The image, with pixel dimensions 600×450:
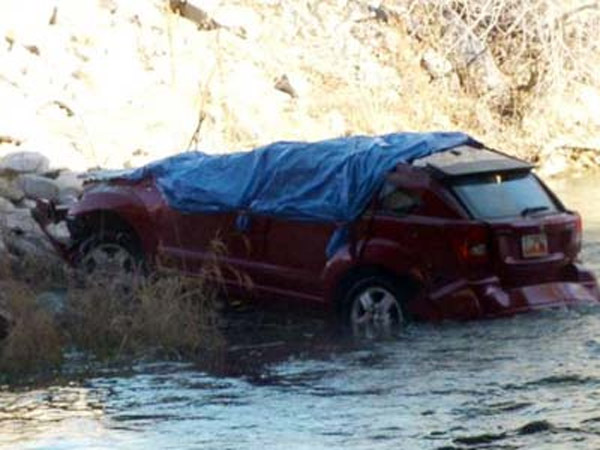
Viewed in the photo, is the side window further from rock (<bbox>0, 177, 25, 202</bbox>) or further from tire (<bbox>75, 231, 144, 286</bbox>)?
rock (<bbox>0, 177, 25, 202</bbox>)

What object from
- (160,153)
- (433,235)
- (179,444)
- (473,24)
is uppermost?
(473,24)

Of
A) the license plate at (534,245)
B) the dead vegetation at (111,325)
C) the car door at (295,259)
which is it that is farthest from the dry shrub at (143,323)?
the license plate at (534,245)

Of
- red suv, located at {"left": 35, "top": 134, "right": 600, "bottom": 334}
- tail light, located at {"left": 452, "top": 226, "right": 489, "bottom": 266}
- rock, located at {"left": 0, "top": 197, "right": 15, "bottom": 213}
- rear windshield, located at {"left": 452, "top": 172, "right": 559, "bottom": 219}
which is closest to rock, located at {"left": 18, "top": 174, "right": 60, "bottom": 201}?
rock, located at {"left": 0, "top": 197, "right": 15, "bottom": 213}

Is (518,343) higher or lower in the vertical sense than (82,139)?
lower

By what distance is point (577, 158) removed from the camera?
30281 mm

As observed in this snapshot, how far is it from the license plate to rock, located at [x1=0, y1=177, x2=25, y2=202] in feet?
23.9

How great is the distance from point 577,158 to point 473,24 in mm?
3046

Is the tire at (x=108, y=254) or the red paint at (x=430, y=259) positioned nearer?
the red paint at (x=430, y=259)

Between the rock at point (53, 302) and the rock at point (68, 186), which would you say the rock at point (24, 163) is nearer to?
the rock at point (68, 186)

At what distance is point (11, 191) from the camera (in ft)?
65.0

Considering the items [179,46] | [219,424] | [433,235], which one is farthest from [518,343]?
[179,46]

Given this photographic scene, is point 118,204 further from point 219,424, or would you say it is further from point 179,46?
point 179,46

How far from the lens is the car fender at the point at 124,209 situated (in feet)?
52.3

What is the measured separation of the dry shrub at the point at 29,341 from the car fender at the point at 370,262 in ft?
7.49
